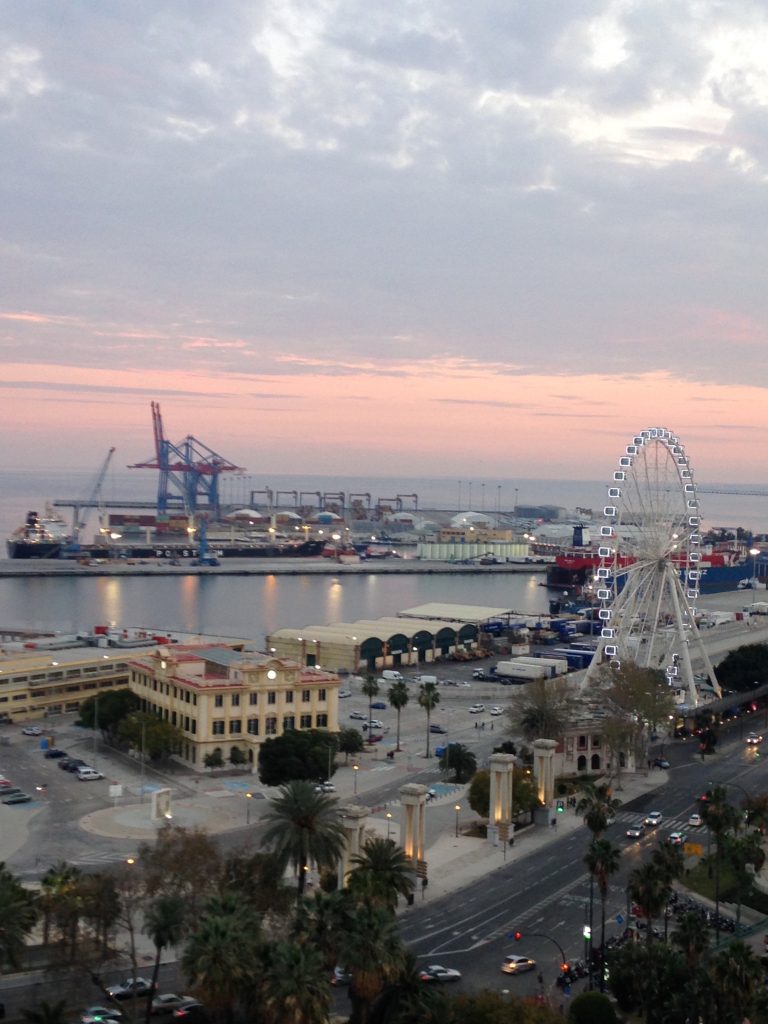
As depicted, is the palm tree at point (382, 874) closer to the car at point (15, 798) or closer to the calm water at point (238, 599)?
the car at point (15, 798)

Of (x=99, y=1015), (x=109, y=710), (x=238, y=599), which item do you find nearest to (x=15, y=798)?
(x=109, y=710)

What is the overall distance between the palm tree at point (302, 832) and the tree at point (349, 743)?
12138mm

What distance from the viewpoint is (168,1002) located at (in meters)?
15.5

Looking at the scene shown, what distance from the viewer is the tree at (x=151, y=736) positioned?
29234mm

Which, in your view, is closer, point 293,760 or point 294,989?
point 294,989

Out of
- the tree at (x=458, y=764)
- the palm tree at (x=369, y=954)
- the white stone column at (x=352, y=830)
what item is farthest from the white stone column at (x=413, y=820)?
the palm tree at (x=369, y=954)

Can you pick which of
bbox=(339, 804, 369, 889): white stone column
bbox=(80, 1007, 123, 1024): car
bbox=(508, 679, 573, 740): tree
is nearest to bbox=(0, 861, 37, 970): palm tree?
bbox=(80, 1007, 123, 1024): car

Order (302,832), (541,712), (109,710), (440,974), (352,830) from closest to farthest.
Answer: (440,974) < (302,832) < (352,830) < (541,712) < (109,710)

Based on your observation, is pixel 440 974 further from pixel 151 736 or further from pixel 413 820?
pixel 151 736

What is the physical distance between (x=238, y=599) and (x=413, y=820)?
64.4m

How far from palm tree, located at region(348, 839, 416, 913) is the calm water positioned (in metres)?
44.0

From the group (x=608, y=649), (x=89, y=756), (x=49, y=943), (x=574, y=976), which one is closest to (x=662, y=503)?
(x=608, y=649)

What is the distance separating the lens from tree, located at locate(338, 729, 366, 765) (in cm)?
2980

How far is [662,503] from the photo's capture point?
3894 centimetres
